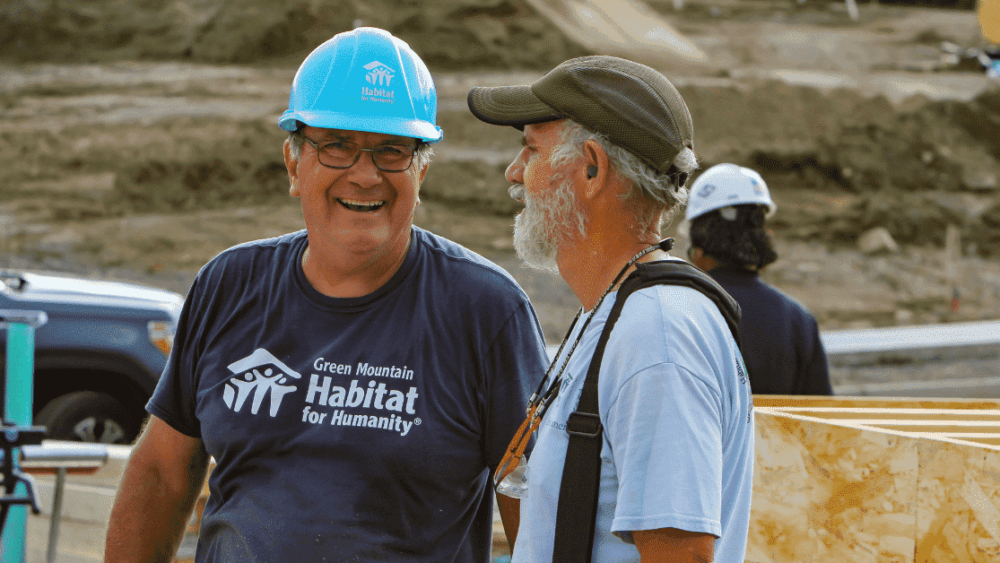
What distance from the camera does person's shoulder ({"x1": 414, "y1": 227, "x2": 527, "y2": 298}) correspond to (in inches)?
80.9

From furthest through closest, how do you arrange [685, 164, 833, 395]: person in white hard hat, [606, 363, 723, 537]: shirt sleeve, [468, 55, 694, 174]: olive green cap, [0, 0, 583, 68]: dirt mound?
[0, 0, 583, 68]: dirt mound
[685, 164, 833, 395]: person in white hard hat
[468, 55, 694, 174]: olive green cap
[606, 363, 723, 537]: shirt sleeve

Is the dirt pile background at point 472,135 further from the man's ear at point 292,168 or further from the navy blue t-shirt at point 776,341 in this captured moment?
the man's ear at point 292,168

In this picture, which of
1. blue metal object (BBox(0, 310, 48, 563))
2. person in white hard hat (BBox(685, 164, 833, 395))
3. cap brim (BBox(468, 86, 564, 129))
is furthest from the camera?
person in white hard hat (BBox(685, 164, 833, 395))

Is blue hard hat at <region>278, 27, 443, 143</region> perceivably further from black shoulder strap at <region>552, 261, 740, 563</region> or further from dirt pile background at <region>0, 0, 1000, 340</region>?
dirt pile background at <region>0, 0, 1000, 340</region>

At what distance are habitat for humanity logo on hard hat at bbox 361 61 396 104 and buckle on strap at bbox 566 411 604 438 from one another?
914mm

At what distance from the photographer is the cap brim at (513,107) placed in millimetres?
1751

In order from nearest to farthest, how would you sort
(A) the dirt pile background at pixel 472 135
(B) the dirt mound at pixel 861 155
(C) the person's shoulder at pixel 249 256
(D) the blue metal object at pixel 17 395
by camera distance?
(C) the person's shoulder at pixel 249 256 < (D) the blue metal object at pixel 17 395 < (A) the dirt pile background at pixel 472 135 < (B) the dirt mound at pixel 861 155

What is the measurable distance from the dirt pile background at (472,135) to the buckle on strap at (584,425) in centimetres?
1353

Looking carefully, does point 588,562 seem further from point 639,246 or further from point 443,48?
point 443,48

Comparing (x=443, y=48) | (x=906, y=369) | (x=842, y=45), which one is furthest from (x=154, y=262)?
(x=842, y=45)

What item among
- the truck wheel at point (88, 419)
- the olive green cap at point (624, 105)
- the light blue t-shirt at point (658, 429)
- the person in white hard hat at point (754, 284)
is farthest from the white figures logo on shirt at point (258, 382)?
the truck wheel at point (88, 419)

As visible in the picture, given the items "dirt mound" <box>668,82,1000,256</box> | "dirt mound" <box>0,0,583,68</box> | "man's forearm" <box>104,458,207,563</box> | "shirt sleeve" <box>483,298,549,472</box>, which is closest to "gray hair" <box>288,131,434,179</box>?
"shirt sleeve" <box>483,298,549,472</box>

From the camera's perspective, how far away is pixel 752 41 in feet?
83.8

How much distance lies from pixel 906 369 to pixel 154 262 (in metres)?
13.6
